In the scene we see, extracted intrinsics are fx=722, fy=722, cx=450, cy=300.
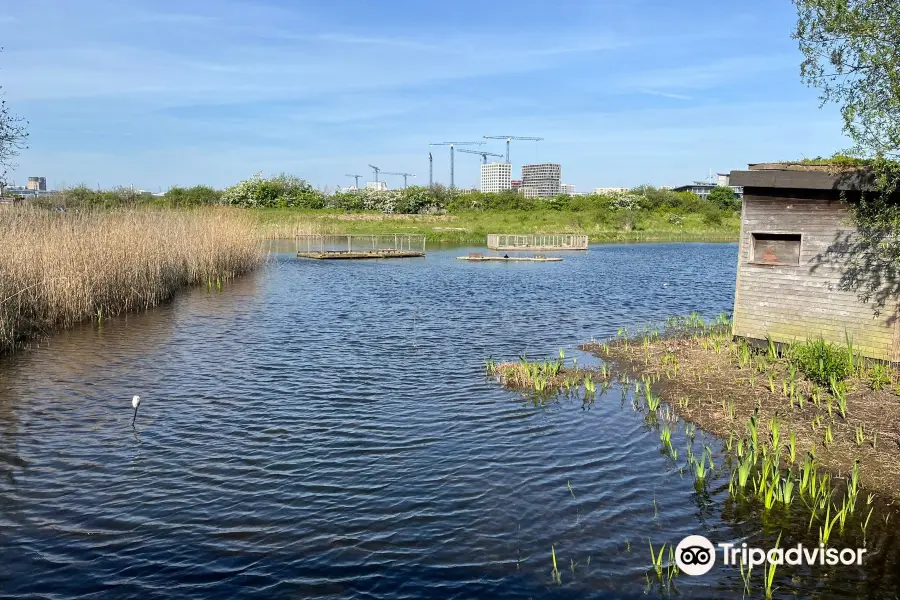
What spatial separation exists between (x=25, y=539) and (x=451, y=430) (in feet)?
21.1

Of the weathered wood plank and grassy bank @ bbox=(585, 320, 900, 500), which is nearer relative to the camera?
grassy bank @ bbox=(585, 320, 900, 500)

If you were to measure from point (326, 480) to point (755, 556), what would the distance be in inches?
218

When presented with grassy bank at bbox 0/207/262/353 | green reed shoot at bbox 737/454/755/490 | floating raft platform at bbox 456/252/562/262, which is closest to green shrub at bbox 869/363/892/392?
green reed shoot at bbox 737/454/755/490

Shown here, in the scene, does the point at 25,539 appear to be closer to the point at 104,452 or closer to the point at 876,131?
the point at 104,452

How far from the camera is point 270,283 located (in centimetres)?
3588

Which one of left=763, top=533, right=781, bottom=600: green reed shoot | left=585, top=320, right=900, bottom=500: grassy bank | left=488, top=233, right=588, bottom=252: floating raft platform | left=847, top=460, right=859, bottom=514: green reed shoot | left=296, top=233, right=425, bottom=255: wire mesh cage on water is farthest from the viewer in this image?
left=296, top=233, right=425, bottom=255: wire mesh cage on water

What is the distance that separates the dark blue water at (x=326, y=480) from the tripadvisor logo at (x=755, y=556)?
21 centimetres

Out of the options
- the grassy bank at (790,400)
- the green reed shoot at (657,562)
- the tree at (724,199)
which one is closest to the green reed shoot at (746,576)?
the green reed shoot at (657,562)

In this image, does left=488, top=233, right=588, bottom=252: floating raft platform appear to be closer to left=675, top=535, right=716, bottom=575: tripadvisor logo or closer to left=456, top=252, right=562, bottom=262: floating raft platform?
left=456, top=252, right=562, bottom=262: floating raft platform

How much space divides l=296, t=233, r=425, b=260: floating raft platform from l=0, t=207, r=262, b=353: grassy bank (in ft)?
65.5

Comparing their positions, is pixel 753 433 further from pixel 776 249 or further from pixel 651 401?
pixel 776 249

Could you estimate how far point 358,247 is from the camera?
65500 mm

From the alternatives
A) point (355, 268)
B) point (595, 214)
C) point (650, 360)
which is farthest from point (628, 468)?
point (595, 214)

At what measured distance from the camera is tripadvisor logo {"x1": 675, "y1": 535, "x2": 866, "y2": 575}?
25.4 feet
